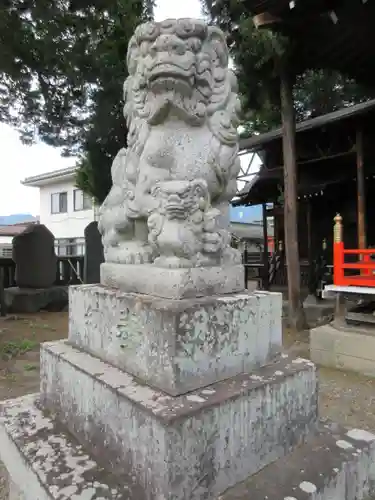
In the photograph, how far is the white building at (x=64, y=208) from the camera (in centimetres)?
1622

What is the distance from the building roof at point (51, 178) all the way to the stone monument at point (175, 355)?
1482 centimetres

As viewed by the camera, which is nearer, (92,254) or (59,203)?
(92,254)

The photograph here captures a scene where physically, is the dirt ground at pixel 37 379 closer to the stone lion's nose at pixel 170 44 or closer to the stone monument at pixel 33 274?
the stone monument at pixel 33 274

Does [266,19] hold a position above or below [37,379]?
above

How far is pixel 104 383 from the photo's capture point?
1.41m

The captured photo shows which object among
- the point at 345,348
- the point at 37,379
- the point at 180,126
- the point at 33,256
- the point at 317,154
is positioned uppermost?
the point at 317,154

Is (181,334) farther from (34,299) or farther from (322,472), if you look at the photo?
(34,299)

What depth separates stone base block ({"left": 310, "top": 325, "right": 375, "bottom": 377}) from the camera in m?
4.45

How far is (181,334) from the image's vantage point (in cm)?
126

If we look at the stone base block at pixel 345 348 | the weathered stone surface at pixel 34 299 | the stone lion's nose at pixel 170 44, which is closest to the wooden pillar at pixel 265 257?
the stone base block at pixel 345 348

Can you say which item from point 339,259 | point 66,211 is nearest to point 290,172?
point 339,259

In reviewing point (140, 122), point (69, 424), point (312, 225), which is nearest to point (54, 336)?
point (69, 424)

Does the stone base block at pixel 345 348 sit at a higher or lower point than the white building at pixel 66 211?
lower

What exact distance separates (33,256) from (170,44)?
305 inches
